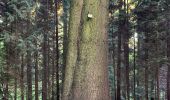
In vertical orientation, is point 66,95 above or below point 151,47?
below

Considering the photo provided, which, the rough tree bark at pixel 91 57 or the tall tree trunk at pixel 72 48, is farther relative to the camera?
the tall tree trunk at pixel 72 48

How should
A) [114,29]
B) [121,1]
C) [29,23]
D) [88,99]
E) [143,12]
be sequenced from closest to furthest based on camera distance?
[88,99] → [29,23] → [143,12] → [121,1] → [114,29]

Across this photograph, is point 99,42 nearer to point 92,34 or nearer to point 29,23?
point 92,34

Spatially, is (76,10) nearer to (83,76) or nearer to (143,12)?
(83,76)

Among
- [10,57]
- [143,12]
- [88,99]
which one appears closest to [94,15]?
[88,99]

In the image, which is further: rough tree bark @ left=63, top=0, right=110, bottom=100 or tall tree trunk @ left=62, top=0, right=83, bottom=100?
tall tree trunk @ left=62, top=0, right=83, bottom=100

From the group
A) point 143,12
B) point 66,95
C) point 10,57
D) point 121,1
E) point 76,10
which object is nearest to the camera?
point 66,95

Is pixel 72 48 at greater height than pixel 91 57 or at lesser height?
greater

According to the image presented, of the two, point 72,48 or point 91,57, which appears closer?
point 91,57

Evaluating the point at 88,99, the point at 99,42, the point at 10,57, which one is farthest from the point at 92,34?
the point at 10,57

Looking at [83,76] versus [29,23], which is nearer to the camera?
[83,76]

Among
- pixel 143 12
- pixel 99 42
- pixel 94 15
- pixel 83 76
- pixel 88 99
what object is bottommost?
pixel 88 99

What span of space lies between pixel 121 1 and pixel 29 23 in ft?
26.6

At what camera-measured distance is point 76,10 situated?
685 cm
